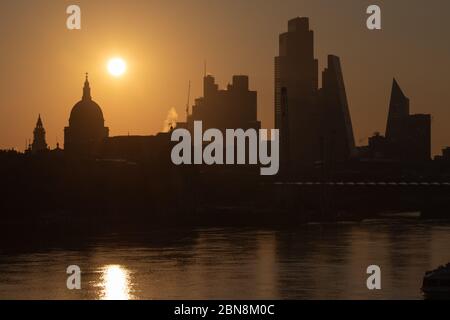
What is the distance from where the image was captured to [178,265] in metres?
40.7

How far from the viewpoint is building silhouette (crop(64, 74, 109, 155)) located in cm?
13375

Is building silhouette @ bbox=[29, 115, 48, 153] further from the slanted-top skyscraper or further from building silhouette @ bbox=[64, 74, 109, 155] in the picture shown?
building silhouette @ bbox=[64, 74, 109, 155]

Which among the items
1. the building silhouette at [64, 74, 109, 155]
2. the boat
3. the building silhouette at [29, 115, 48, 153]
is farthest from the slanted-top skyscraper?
the boat

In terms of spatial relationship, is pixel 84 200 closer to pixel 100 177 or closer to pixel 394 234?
pixel 100 177

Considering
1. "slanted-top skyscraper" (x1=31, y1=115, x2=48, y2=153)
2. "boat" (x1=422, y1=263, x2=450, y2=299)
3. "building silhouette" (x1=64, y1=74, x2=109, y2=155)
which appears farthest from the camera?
"slanted-top skyscraper" (x1=31, y1=115, x2=48, y2=153)

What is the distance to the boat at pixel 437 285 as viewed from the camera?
30.9m

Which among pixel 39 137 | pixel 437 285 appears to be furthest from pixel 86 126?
pixel 437 285

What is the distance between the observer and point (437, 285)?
31.6 meters

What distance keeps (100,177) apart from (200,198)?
565 inches

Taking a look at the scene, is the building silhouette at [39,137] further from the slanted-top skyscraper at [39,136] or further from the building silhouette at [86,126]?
the building silhouette at [86,126]

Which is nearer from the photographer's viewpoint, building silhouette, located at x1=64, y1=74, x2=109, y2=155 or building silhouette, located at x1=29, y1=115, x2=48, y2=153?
building silhouette, located at x1=64, y1=74, x2=109, y2=155

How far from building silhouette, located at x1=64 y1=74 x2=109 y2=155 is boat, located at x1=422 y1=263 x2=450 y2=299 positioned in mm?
102468
